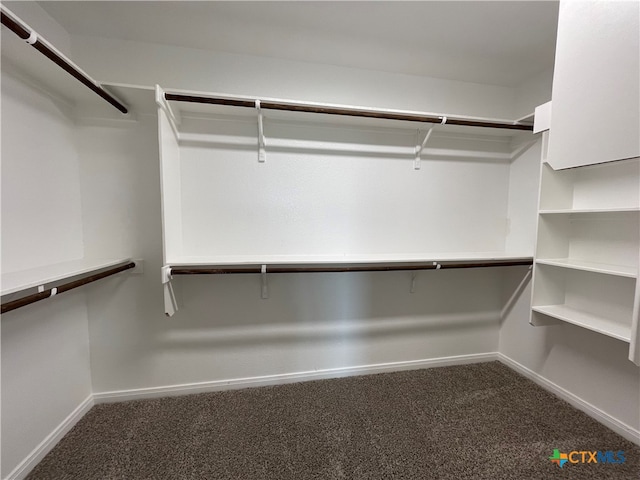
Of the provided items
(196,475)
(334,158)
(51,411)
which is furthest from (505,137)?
(51,411)

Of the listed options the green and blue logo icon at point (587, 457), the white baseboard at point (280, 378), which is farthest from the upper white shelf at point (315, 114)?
the green and blue logo icon at point (587, 457)

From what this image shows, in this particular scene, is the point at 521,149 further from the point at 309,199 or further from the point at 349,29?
the point at 309,199

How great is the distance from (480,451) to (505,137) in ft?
7.20

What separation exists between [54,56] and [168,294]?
1199 mm

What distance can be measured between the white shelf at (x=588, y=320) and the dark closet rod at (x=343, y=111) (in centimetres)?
126

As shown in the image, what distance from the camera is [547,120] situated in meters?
1.42

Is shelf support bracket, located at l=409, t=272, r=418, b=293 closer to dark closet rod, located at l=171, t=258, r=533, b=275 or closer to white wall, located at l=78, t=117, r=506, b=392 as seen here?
white wall, located at l=78, t=117, r=506, b=392

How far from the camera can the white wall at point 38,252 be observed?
114 cm

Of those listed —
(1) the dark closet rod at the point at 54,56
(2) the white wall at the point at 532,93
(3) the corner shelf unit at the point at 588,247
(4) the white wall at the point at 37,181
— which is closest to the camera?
(1) the dark closet rod at the point at 54,56

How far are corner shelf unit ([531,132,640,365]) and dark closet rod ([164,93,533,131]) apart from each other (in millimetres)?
354

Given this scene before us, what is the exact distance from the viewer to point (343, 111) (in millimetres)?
1512

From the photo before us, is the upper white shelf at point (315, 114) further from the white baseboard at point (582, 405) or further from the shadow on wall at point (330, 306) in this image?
the white baseboard at point (582, 405)

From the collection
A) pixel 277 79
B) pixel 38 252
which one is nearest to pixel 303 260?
pixel 277 79

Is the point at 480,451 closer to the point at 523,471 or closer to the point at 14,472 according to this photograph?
the point at 523,471
